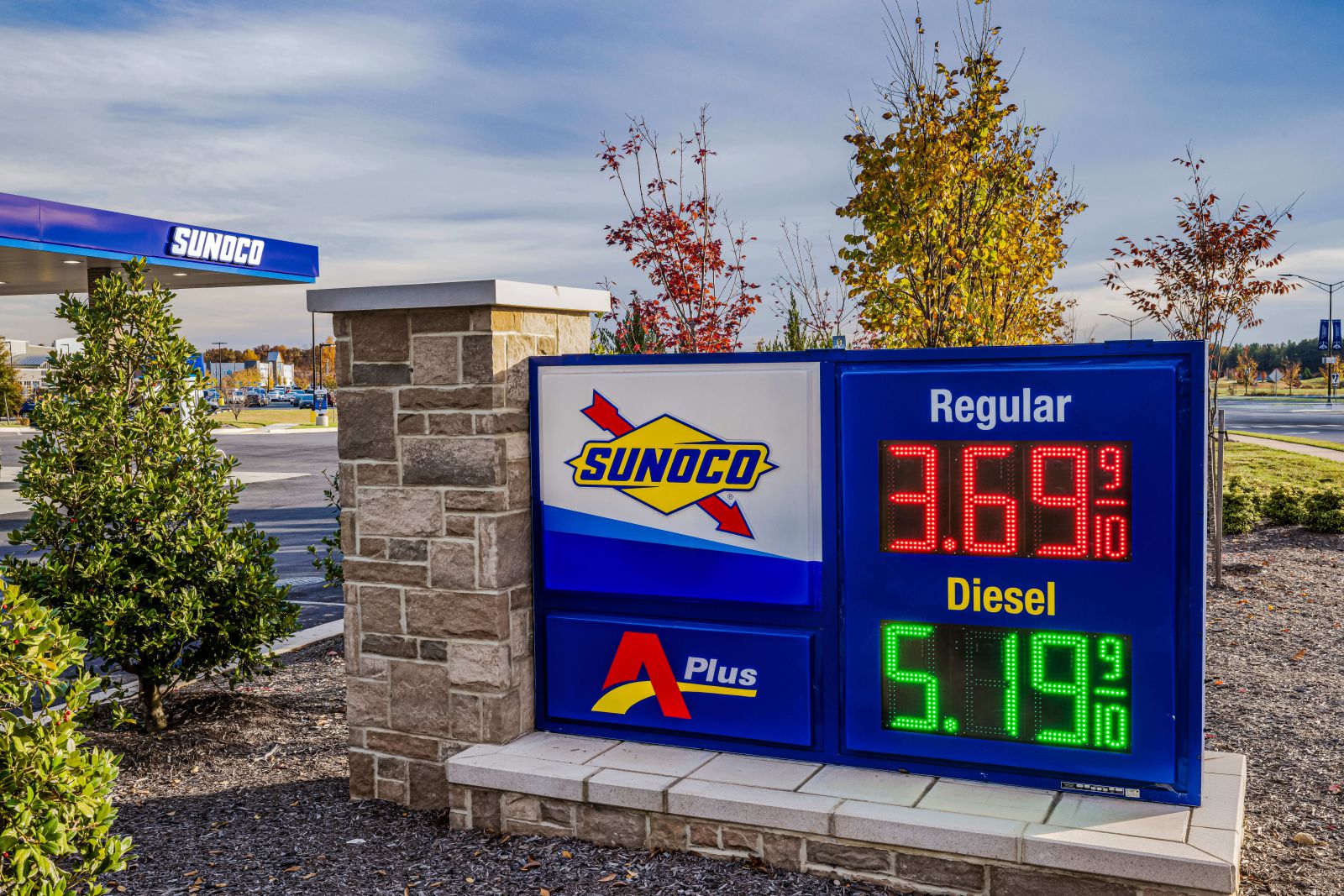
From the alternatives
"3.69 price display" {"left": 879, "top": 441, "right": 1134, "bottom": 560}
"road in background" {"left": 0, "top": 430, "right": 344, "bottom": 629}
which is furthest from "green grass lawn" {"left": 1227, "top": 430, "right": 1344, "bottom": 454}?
"3.69 price display" {"left": 879, "top": 441, "right": 1134, "bottom": 560}

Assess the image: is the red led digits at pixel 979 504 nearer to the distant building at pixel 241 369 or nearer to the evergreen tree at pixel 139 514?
the evergreen tree at pixel 139 514

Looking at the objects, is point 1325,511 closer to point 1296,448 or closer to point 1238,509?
point 1238,509

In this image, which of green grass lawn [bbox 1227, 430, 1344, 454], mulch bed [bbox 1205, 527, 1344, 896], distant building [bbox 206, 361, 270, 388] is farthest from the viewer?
distant building [bbox 206, 361, 270, 388]

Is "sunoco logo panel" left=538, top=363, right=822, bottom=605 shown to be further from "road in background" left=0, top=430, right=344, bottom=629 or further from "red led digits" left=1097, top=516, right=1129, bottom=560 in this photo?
"road in background" left=0, top=430, right=344, bottom=629

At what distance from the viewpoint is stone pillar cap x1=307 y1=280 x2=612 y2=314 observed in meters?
5.51

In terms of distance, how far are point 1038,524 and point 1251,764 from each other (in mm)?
2796

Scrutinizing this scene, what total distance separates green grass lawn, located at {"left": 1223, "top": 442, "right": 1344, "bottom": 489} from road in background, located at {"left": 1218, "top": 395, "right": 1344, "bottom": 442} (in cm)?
A: 1010

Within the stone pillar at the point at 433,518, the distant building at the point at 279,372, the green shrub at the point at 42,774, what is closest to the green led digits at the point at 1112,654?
the stone pillar at the point at 433,518

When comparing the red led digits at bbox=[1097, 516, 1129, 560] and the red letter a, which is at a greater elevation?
the red led digits at bbox=[1097, 516, 1129, 560]

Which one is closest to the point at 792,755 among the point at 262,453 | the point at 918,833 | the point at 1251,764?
the point at 918,833

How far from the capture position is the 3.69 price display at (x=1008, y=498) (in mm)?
4723

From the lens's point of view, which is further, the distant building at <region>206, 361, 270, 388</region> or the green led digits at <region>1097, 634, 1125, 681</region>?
the distant building at <region>206, 361, 270, 388</region>

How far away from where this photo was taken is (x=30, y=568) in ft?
23.2

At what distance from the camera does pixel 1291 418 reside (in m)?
48.0
